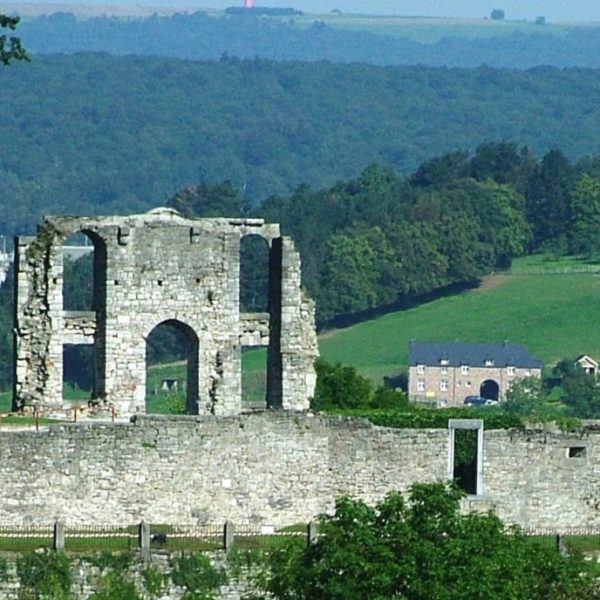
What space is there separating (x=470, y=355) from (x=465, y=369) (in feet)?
2.53

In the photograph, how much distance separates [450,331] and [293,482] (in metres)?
90.5

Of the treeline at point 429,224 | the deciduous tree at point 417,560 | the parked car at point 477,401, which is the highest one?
the treeline at point 429,224

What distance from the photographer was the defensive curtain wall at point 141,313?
50.5 meters

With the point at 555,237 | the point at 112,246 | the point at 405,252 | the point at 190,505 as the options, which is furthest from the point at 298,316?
the point at 555,237

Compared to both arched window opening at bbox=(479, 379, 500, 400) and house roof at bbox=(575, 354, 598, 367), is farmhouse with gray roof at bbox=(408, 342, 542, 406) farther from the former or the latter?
house roof at bbox=(575, 354, 598, 367)

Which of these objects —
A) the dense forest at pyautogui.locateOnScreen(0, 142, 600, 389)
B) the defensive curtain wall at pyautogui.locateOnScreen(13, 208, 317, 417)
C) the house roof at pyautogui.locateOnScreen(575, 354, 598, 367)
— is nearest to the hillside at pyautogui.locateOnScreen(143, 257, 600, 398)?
the dense forest at pyautogui.locateOnScreen(0, 142, 600, 389)

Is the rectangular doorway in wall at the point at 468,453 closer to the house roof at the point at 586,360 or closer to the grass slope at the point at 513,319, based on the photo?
the house roof at the point at 586,360

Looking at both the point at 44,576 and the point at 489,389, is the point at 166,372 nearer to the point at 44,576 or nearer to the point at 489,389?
the point at 489,389

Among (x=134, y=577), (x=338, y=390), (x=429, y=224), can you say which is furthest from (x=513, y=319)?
(x=134, y=577)

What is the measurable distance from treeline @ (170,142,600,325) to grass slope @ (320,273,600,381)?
0.89 meters

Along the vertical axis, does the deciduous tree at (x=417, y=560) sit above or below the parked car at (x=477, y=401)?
below

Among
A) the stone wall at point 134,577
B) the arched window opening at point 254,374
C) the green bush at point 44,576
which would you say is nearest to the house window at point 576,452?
the stone wall at point 134,577

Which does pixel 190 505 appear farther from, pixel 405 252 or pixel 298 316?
pixel 405 252

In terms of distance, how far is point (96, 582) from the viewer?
4259 cm
